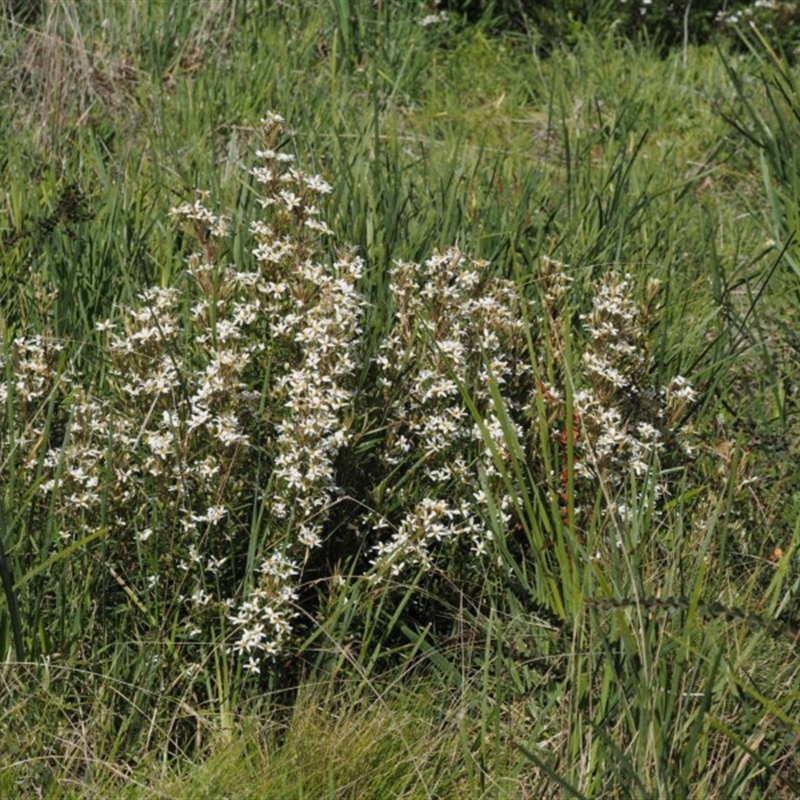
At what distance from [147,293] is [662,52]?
155 inches

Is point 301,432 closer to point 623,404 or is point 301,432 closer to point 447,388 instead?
point 447,388

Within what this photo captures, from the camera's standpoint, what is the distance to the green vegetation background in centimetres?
232

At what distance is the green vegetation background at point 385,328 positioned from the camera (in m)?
2.32

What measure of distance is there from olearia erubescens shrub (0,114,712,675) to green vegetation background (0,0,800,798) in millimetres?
68

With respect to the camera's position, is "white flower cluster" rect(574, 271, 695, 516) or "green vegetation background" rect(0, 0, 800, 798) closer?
"green vegetation background" rect(0, 0, 800, 798)

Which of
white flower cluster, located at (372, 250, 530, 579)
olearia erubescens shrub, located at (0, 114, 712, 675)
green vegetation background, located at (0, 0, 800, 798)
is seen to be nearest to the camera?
green vegetation background, located at (0, 0, 800, 798)

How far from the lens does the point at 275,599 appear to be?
8.16 ft

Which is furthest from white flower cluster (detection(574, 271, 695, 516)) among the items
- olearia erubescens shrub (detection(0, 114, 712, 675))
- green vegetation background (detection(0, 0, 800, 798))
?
green vegetation background (detection(0, 0, 800, 798))

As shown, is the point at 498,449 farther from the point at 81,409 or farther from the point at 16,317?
the point at 16,317

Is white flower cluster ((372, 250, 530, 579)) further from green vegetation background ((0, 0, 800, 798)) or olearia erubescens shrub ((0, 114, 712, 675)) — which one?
green vegetation background ((0, 0, 800, 798))

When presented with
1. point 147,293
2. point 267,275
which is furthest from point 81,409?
point 267,275

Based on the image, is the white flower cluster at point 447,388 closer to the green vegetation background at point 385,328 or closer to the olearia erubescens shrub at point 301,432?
the olearia erubescens shrub at point 301,432

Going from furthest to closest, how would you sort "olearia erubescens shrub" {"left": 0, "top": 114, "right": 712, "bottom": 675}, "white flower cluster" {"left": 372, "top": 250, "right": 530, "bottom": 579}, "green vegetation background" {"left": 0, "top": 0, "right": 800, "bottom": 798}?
1. "white flower cluster" {"left": 372, "top": 250, "right": 530, "bottom": 579}
2. "olearia erubescens shrub" {"left": 0, "top": 114, "right": 712, "bottom": 675}
3. "green vegetation background" {"left": 0, "top": 0, "right": 800, "bottom": 798}

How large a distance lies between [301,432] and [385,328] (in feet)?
2.08
